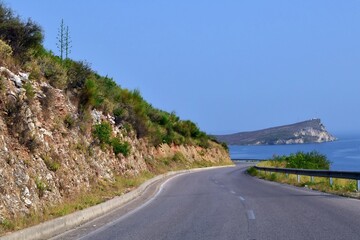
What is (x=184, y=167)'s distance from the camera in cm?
6003

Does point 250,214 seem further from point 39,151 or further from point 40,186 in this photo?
point 39,151

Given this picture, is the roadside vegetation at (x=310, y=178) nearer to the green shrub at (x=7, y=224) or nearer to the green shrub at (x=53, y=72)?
the green shrub at (x=53, y=72)

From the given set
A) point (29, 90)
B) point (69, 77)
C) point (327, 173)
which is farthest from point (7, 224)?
point (327, 173)

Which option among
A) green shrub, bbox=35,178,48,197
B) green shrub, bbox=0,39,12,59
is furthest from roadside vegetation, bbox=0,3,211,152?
green shrub, bbox=35,178,48,197

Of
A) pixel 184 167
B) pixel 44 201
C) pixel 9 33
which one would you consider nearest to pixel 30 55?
pixel 9 33

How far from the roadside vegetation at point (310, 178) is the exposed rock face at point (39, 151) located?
10.3 m

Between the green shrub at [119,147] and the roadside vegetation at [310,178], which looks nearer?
the roadside vegetation at [310,178]

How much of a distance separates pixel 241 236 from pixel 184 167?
48.8m

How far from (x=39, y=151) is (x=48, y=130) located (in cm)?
226

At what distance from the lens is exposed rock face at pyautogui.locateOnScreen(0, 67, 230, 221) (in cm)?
1438

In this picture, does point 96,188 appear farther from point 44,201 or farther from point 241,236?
point 241,236

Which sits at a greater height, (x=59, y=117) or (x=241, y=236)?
(x=59, y=117)

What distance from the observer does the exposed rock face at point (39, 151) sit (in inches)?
566

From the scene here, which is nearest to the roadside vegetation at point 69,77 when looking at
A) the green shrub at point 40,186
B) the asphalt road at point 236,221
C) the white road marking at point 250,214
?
the green shrub at point 40,186
